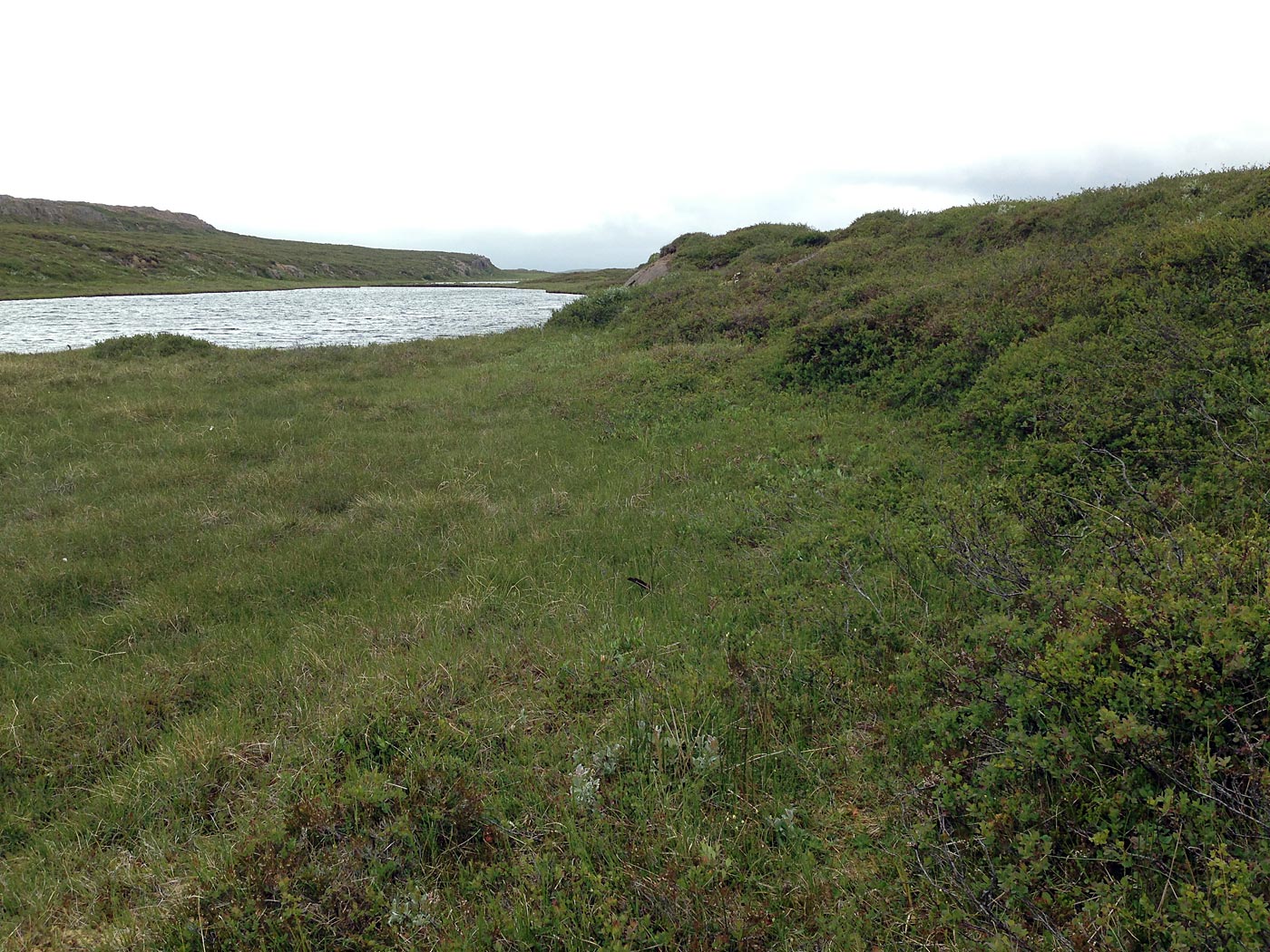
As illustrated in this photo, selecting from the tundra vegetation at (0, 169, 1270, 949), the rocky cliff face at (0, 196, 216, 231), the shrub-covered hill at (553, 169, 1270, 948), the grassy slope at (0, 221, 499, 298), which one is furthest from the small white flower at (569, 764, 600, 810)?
the rocky cliff face at (0, 196, 216, 231)

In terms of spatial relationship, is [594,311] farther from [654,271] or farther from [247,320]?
[247,320]

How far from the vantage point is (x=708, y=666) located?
4.77m

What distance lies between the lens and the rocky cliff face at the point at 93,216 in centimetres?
12206

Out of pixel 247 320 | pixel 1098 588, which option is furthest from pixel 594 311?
pixel 1098 588

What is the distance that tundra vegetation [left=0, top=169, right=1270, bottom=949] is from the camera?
2861 mm

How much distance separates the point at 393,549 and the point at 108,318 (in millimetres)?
46505

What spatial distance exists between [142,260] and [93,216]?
247ft

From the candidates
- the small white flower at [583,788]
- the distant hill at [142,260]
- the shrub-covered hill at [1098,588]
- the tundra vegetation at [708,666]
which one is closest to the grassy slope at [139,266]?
the distant hill at [142,260]

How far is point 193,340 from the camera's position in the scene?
23.2 meters

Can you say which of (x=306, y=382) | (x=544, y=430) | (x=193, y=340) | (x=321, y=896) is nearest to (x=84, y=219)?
(x=193, y=340)

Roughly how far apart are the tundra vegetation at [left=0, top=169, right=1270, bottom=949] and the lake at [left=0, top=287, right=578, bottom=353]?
23.0m

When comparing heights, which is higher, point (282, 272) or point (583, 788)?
point (282, 272)

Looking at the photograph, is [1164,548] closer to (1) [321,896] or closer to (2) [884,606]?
(2) [884,606]

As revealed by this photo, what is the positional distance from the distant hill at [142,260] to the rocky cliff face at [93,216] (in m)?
0.20
